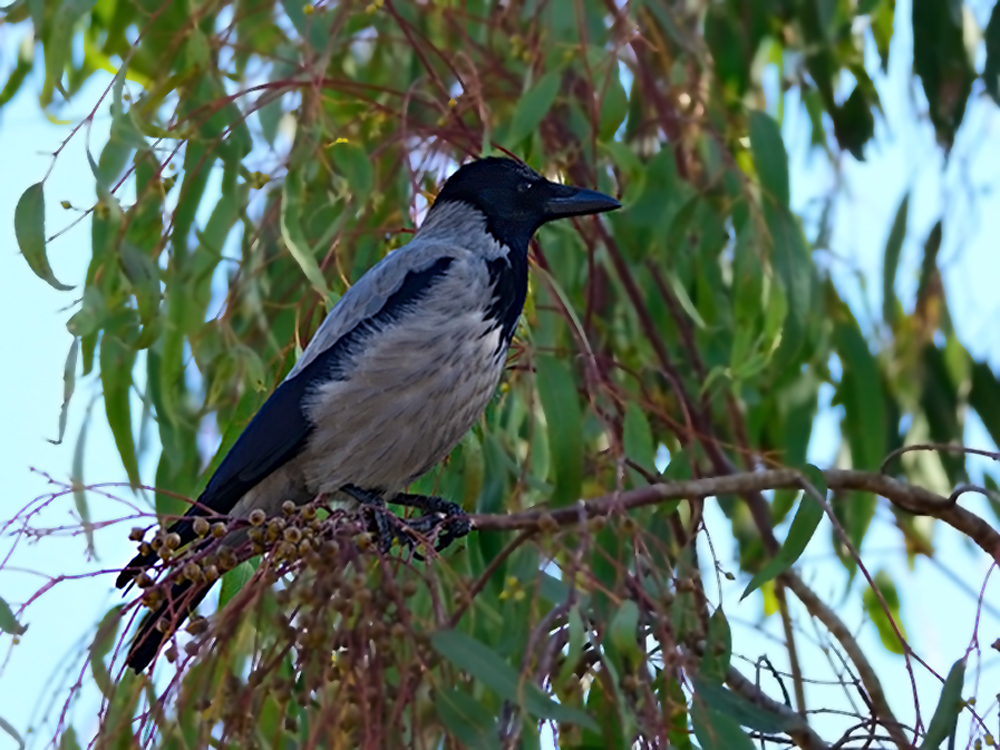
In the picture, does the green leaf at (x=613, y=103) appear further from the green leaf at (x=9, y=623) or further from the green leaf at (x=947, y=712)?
the green leaf at (x=9, y=623)

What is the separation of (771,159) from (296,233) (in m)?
1.11

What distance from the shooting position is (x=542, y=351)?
3.09 meters

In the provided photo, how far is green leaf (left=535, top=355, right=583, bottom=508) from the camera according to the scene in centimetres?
295

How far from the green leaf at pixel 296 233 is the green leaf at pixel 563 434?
47 cm

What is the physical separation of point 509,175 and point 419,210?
282 mm

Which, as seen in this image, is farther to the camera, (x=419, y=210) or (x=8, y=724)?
(x=419, y=210)

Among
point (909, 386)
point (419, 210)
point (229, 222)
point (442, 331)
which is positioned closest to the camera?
point (442, 331)

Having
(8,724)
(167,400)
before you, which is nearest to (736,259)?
(167,400)

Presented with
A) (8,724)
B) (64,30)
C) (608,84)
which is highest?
(608,84)

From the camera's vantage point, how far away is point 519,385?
339cm

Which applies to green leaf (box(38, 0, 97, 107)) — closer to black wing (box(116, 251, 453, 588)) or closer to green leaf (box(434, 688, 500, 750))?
black wing (box(116, 251, 453, 588))

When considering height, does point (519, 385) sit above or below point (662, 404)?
below

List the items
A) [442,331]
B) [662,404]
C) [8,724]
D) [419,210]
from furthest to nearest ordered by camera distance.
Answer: [662,404], [419,210], [442,331], [8,724]

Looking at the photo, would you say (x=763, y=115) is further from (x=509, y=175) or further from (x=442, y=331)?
(x=442, y=331)
